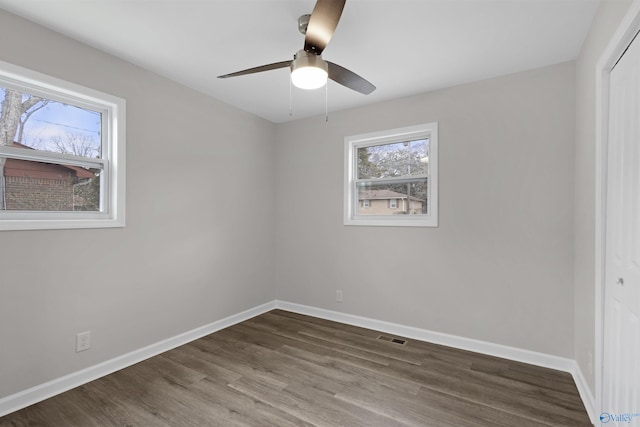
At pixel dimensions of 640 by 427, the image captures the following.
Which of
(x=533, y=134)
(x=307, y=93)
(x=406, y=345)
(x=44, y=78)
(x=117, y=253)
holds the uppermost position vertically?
(x=307, y=93)

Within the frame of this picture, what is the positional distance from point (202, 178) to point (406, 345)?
269 cm

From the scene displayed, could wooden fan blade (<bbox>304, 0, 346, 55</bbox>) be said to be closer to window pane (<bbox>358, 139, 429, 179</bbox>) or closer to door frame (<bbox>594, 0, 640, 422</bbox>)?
door frame (<bbox>594, 0, 640, 422</bbox>)

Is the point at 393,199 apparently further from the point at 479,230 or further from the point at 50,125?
the point at 50,125

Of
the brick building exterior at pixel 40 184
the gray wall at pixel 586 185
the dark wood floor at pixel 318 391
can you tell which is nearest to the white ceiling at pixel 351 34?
the gray wall at pixel 586 185

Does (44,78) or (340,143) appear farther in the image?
(340,143)

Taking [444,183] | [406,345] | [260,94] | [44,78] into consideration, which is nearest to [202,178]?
[260,94]

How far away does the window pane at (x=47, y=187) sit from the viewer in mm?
2049

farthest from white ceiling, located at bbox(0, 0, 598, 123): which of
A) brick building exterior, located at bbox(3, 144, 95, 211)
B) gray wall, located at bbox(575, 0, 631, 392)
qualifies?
brick building exterior, located at bbox(3, 144, 95, 211)

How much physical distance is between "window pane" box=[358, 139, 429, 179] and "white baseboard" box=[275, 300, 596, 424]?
167 cm

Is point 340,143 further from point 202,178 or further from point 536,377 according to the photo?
point 536,377

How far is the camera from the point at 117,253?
251 centimetres

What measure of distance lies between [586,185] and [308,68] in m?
2.03

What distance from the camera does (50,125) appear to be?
225 cm

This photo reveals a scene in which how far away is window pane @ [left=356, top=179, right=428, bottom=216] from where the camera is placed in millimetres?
3264
